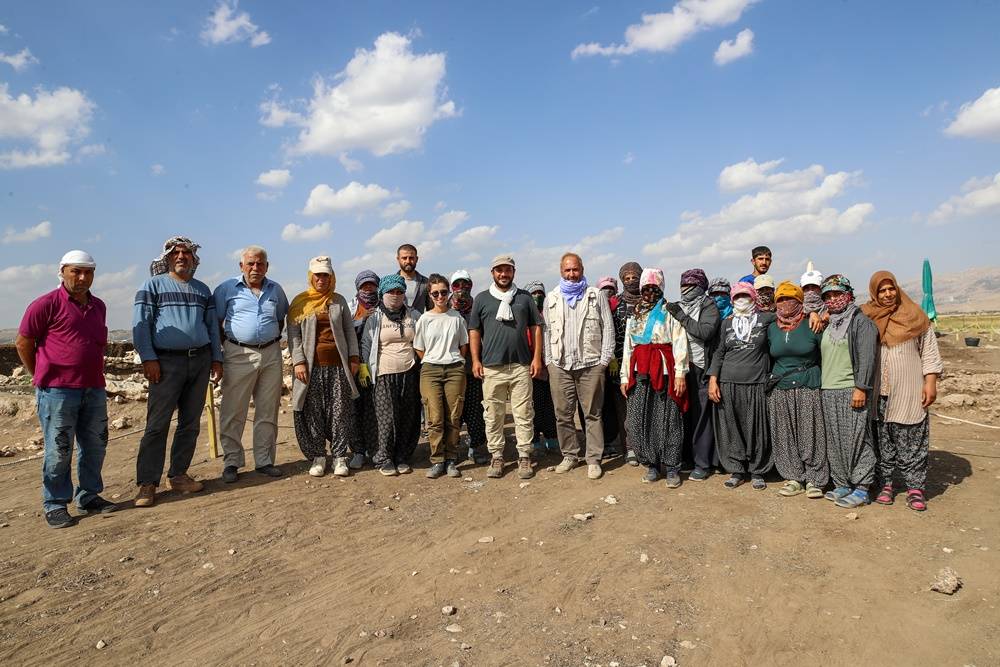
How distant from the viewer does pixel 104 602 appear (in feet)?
11.0

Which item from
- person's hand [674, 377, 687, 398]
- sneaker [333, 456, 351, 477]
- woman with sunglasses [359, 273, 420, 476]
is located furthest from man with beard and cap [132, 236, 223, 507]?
person's hand [674, 377, 687, 398]

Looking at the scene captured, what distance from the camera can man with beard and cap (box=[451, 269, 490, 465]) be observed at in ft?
19.4

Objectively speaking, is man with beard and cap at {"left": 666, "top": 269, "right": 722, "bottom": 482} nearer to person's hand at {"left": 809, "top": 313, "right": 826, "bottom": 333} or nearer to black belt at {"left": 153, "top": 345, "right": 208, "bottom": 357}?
person's hand at {"left": 809, "top": 313, "right": 826, "bottom": 333}

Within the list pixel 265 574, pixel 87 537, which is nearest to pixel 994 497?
pixel 265 574

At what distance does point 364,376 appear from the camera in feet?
18.2

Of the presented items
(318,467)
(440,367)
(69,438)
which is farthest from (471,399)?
(69,438)

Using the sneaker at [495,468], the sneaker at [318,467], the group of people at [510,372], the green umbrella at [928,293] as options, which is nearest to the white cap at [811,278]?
the group of people at [510,372]

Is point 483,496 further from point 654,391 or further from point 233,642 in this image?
point 233,642

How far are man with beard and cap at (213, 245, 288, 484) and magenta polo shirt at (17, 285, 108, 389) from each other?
3.32ft

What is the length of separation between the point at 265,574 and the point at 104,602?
2.84 ft

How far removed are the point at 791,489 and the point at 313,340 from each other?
14.0ft

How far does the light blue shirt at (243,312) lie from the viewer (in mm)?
5125

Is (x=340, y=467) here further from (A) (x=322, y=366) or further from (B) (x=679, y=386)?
(B) (x=679, y=386)

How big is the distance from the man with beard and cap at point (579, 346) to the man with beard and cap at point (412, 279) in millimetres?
1520
